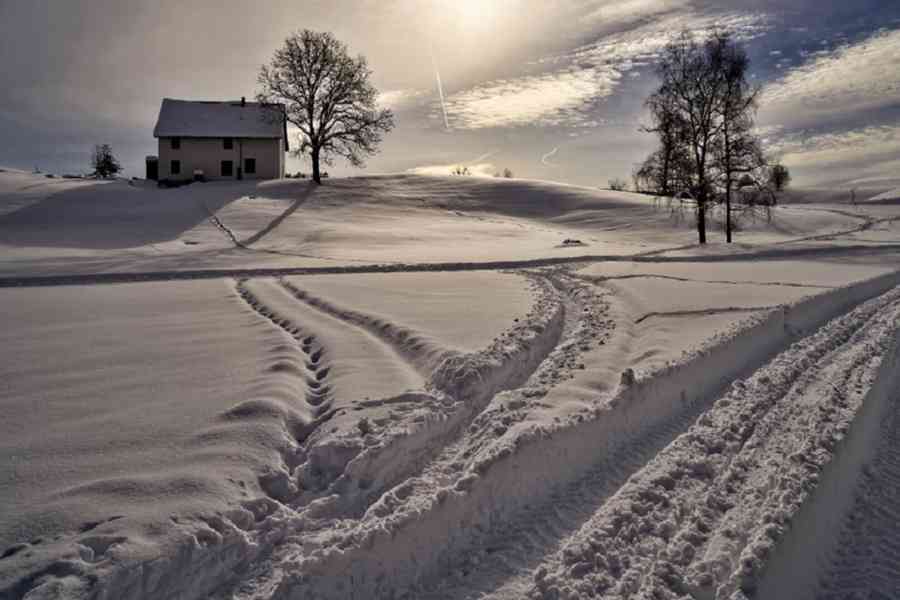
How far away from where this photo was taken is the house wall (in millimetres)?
42406

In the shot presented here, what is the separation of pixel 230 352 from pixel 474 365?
2870 mm

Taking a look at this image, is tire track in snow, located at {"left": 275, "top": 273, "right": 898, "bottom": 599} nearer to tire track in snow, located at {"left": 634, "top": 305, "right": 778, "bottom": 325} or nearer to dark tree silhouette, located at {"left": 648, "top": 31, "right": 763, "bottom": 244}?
tire track in snow, located at {"left": 634, "top": 305, "right": 778, "bottom": 325}

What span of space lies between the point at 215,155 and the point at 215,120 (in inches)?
114

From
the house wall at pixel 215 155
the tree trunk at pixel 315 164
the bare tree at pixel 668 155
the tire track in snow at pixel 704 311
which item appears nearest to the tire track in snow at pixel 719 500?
the tire track in snow at pixel 704 311

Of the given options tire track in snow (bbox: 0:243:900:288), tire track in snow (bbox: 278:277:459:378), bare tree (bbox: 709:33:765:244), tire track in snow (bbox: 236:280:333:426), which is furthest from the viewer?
bare tree (bbox: 709:33:765:244)

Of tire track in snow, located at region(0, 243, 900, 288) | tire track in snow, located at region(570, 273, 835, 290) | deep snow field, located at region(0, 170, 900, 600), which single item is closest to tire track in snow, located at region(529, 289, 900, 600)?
deep snow field, located at region(0, 170, 900, 600)

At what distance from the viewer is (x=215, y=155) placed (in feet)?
141

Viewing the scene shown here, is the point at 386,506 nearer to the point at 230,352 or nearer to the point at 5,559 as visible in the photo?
the point at 5,559

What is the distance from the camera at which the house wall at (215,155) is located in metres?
42.4

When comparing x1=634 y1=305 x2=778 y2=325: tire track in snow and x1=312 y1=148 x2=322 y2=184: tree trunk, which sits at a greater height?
x1=312 y1=148 x2=322 y2=184: tree trunk

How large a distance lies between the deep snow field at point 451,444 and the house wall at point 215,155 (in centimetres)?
3621

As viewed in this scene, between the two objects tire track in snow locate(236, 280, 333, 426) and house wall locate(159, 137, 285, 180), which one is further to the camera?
house wall locate(159, 137, 285, 180)

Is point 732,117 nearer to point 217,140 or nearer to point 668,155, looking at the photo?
point 668,155

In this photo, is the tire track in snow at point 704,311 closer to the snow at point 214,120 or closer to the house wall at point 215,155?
the snow at point 214,120
